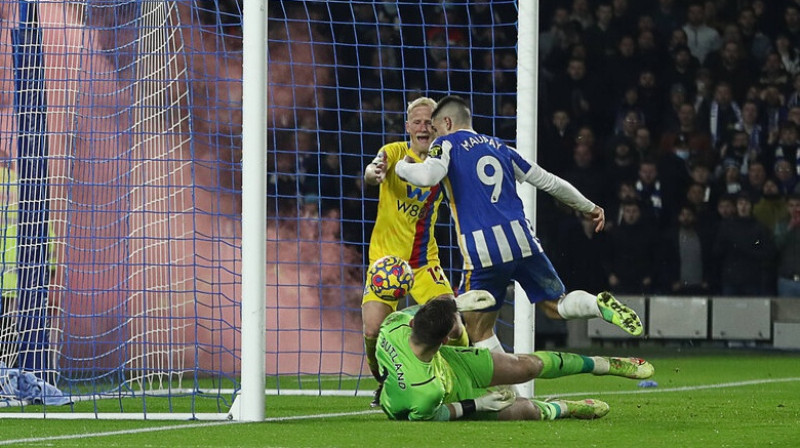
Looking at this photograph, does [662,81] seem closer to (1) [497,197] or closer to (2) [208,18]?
(2) [208,18]

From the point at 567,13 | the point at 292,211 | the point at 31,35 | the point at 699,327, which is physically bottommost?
the point at 699,327

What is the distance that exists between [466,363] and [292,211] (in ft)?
21.0

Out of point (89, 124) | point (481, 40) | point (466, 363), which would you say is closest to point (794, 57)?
point (481, 40)

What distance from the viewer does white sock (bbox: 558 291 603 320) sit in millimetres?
7363

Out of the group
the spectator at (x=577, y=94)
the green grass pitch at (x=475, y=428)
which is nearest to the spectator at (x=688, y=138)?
the spectator at (x=577, y=94)

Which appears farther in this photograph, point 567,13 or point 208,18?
point 567,13

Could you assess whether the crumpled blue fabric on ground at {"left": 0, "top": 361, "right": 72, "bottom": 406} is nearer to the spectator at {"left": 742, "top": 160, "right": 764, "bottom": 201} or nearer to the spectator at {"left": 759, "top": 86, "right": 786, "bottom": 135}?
the spectator at {"left": 742, "top": 160, "right": 764, "bottom": 201}

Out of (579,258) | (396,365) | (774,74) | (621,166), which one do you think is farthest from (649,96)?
(396,365)

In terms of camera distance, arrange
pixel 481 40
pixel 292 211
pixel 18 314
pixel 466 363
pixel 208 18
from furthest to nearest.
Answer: pixel 481 40
pixel 208 18
pixel 292 211
pixel 18 314
pixel 466 363

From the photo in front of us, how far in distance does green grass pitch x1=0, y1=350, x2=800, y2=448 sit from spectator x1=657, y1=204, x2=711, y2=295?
4631 mm

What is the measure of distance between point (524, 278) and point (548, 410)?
738mm

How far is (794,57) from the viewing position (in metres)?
16.0

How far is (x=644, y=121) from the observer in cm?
1527

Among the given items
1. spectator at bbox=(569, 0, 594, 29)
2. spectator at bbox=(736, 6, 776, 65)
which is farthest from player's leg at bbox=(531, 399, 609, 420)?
spectator at bbox=(736, 6, 776, 65)
